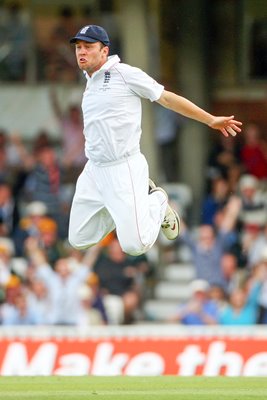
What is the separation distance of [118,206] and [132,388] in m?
1.31

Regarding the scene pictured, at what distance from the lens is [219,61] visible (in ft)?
62.6

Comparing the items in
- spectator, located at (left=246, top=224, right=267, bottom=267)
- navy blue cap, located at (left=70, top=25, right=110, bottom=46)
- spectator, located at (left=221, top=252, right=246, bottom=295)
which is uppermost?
navy blue cap, located at (left=70, top=25, right=110, bottom=46)

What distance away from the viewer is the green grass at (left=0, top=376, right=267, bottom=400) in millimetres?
10922

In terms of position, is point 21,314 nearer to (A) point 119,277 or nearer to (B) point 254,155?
(A) point 119,277

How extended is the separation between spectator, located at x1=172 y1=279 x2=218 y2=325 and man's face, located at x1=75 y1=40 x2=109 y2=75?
520 cm

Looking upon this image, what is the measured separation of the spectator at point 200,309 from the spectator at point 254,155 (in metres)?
2.10

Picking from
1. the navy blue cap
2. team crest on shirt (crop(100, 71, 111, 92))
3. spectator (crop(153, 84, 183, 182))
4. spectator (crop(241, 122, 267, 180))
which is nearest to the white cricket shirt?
team crest on shirt (crop(100, 71, 111, 92))

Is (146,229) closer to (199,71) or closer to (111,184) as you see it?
(111,184)

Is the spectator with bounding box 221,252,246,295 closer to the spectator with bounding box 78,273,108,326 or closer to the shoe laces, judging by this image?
the spectator with bounding box 78,273,108,326

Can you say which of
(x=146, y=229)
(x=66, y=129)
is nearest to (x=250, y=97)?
(x=66, y=129)

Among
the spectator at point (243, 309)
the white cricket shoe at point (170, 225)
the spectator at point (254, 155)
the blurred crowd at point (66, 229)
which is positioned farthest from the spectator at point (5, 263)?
the white cricket shoe at point (170, 225)

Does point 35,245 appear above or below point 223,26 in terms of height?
below

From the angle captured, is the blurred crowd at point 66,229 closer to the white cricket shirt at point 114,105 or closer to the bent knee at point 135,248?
the bent knee at point 135,248

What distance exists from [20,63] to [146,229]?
807cm
